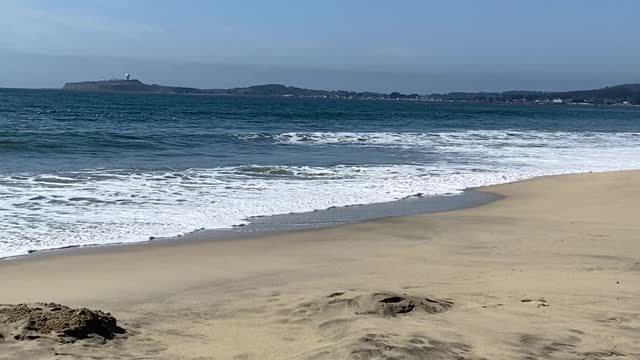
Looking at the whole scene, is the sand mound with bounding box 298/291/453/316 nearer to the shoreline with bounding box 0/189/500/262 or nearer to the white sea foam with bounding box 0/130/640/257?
the shoreline with bounding box 0/189/500/262

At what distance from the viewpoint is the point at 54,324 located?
15.8ft

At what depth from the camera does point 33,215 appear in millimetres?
9969

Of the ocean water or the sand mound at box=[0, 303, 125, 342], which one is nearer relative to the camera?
the sand mound at box=[0, 303, 125, 342]

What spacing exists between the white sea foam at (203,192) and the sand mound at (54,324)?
3.11 meters

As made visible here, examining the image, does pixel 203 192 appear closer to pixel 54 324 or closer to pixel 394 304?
pixel 394 304

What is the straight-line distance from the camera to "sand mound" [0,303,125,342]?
469 cm

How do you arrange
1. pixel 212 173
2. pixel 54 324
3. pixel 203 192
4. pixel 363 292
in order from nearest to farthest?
pixel 54 324 < pixel 363 292 < pixel 203 192 < pixel 212 173

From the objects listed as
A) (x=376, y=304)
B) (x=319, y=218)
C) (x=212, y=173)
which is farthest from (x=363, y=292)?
(x=212, y=173)

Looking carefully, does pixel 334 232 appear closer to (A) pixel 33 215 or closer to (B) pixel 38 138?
(A) pixel 33 215

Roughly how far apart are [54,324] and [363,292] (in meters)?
2.39

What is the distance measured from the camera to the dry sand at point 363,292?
4707 mm

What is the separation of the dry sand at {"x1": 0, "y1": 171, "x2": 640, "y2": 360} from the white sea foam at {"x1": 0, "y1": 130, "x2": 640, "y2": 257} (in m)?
1.18

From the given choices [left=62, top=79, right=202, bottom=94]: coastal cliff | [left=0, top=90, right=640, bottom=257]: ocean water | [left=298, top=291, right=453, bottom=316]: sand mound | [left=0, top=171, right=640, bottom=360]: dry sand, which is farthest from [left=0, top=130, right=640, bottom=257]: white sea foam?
[left=62, top=79, right=202, bottom=94]: coastal cliff

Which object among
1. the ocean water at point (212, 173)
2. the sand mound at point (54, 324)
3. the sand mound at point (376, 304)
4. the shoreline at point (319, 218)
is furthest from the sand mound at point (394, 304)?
the ocean water at point (212, 173)
